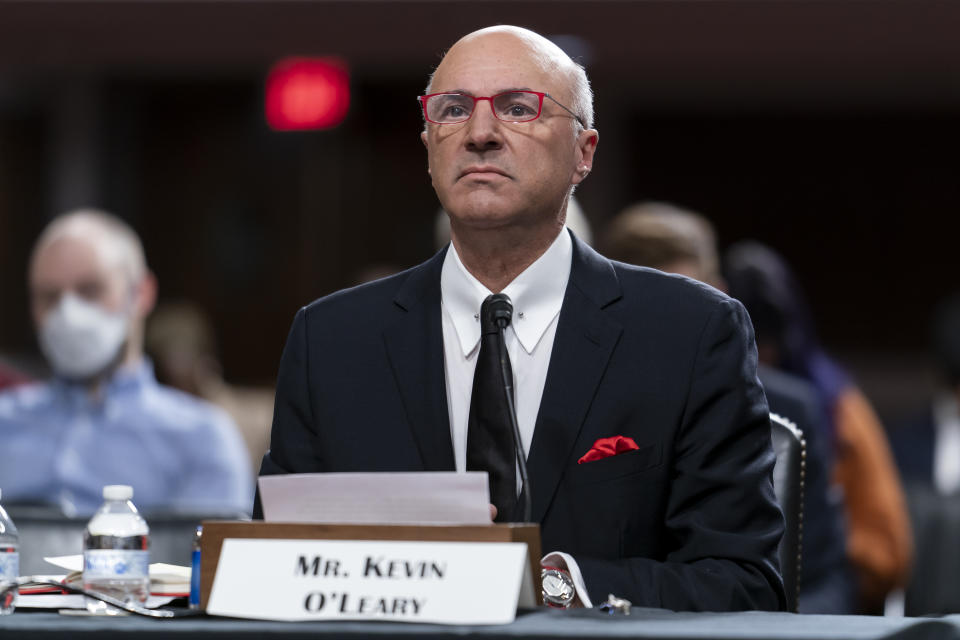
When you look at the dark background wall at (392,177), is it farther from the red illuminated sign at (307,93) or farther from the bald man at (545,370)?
the bald man at (545,370)

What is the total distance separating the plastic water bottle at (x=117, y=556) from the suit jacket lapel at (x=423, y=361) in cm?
46

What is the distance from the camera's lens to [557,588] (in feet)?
5.24

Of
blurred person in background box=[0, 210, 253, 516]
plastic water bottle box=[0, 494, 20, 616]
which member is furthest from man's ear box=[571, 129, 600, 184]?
blurred person in background box=[0, 210, 253, 516]

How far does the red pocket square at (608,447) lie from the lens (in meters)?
1.86

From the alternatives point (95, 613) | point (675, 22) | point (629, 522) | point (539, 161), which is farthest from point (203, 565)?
point (675, 22)

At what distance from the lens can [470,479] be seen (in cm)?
→ 136

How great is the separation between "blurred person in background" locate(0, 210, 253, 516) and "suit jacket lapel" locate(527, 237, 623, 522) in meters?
2.11

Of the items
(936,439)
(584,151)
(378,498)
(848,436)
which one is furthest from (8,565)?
(936,439)

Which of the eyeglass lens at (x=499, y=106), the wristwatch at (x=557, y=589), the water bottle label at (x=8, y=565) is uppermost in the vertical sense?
the eyeglass lens at (x=499, y=106)

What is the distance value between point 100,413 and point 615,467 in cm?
254

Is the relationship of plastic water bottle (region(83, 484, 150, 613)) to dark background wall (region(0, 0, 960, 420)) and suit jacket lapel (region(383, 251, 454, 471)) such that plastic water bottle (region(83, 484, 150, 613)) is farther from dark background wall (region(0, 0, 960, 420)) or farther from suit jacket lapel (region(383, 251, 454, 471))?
dark background wall (region(0, 0, 960, 420))

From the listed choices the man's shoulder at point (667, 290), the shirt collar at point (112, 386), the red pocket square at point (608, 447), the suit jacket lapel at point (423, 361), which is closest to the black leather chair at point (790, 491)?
the man's shoulder at point (667, 290)

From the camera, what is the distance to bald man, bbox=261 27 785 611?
184 centimetres

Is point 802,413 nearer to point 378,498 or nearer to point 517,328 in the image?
point 517,328
